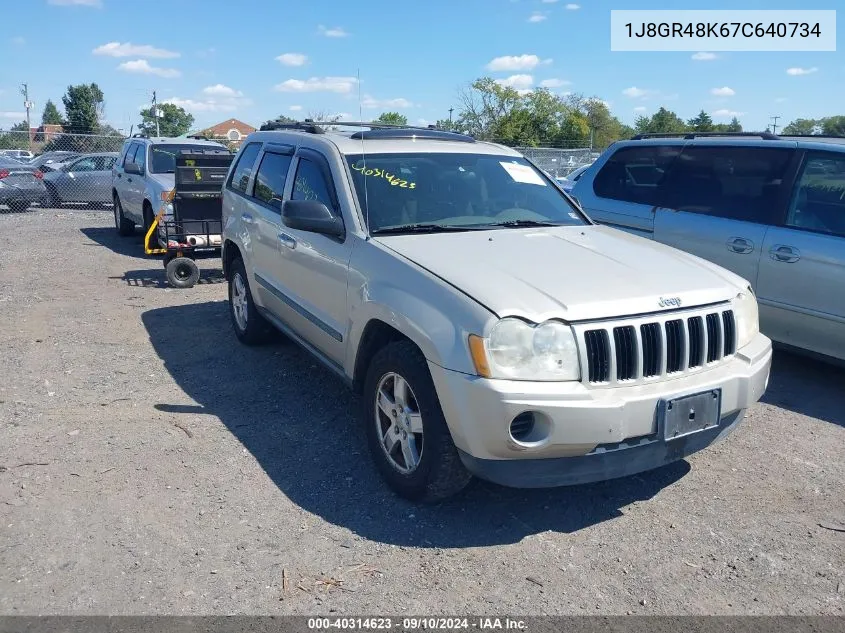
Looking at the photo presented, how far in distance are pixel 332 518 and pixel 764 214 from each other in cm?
425

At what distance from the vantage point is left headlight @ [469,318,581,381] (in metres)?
3.23

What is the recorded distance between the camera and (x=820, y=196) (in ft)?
18.6

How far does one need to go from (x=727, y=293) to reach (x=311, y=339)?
8.57ft

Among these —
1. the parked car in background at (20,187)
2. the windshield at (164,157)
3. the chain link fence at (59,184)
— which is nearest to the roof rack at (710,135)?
the windshield at (164,157)

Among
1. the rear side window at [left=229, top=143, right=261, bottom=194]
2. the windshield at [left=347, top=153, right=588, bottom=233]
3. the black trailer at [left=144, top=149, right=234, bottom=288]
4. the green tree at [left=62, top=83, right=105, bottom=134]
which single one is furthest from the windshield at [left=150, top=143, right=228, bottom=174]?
the green tree at [left=62, top=83, right=105, bottom=134]

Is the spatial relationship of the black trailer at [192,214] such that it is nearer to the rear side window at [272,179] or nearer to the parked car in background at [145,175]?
the parked car in background at [145,175]

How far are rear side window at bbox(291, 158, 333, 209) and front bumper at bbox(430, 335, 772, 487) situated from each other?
186 centimetres

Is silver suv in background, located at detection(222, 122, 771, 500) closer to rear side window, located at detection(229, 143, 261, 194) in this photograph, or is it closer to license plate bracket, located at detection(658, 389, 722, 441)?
license plate bracket, located at detection(658, 389, 722, 441)

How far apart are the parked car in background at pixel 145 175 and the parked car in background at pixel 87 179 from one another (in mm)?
5918

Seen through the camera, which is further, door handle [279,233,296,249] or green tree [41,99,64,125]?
green tree [41,99,64,125]

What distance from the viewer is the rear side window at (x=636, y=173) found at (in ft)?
22.7

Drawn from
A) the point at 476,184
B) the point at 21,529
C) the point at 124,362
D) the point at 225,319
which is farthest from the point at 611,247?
the point at 225,319

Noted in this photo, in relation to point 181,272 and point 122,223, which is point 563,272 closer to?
point 181,272

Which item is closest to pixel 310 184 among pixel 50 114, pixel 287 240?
pixel 287 240
